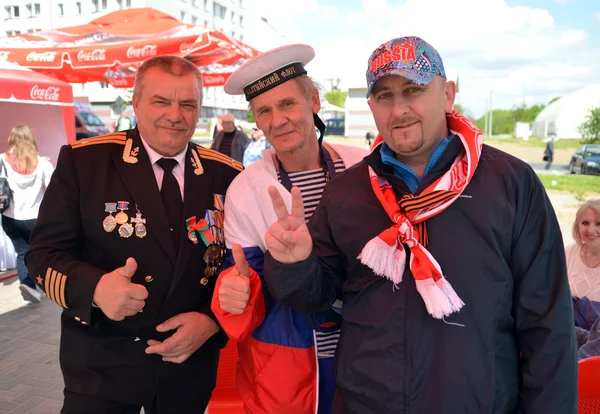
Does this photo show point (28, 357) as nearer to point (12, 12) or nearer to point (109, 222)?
point (109, 222)

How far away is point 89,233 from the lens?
71.1 inches

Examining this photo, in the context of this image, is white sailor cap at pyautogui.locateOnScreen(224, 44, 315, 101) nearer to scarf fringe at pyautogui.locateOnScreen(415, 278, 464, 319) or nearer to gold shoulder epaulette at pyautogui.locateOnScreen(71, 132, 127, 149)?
gold shoulder epaulette at pyautogui.locateOnScreen(71, 132, 127, 149)

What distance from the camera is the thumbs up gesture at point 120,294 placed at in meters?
1.61

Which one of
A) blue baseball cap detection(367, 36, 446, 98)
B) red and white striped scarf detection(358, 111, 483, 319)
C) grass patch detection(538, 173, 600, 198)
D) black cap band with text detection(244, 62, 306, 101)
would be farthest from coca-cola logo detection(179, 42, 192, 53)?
grass patch detection(538, 173, 600, 198)

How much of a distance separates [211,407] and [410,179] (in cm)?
179

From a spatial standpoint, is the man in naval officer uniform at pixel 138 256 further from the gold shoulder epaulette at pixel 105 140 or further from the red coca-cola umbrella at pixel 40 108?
the red coca-cola umbrella at pixel 40 108

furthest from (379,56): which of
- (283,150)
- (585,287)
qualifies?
(585,287)

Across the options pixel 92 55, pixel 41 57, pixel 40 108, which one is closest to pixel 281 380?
pixel 92 55

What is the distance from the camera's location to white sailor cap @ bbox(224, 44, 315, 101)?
1.96 m

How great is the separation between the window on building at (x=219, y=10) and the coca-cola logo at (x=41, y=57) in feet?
164

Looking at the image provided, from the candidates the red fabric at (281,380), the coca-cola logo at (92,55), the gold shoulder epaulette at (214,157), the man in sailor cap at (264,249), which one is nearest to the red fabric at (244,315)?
the man in sailor cap at (264,249)

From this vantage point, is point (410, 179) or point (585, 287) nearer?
point (410, 179)

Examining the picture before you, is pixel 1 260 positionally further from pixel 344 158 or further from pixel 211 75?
pixel 344 158

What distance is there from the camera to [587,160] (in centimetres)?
1384
